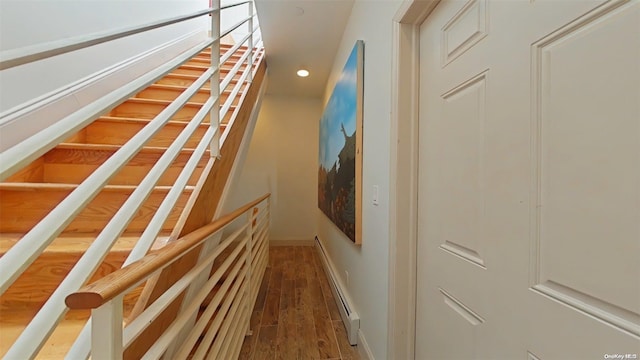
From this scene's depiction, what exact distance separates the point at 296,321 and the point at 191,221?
57.5 inches

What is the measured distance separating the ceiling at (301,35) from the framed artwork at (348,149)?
545 millimetres

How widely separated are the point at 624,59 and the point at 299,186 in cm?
406

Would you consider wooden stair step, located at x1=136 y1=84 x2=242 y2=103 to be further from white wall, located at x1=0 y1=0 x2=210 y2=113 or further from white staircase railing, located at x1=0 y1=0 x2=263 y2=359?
white staircase railing, located at x1=0 y1=0 x2=263 y2=359

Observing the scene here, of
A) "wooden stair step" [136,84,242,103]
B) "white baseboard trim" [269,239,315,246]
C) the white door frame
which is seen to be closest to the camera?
the white door frame

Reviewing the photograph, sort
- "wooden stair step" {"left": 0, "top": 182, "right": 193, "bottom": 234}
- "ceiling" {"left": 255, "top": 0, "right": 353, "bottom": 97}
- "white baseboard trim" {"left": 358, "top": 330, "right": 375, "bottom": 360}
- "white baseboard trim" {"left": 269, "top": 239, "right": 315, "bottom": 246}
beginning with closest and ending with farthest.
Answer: "wooden stair step" {"left": 0, "top": 182, "right": 193, "bottom": 234} → "white baseboard trim" {"left": 358, "top": 330, "right": 375, "bottom": 360} → "ceiling" {"left": 255, "top": 0, "right": 353, "bottom": 97} → "white baseboard trim" {"left": 269, "top": 239, "right": 315, "bottom": 246}

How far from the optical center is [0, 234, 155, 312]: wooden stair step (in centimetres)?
79

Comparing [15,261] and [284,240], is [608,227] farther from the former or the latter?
[284,240]

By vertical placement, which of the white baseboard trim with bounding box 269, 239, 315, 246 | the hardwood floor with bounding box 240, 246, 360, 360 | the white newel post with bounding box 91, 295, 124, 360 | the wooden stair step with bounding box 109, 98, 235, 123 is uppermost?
the wooden stair step with bounding box 109, 98, 235, 123

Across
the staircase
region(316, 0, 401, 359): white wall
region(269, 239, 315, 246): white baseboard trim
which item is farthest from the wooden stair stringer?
region(269, 239, 315, 246): white baseboard trim

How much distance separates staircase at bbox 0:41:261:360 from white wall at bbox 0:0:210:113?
35 cm

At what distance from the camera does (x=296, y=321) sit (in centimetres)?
202

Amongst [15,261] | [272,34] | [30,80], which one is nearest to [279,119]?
[272,34]

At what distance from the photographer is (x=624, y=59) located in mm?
428

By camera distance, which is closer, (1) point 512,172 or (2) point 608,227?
(2) point 608,227
